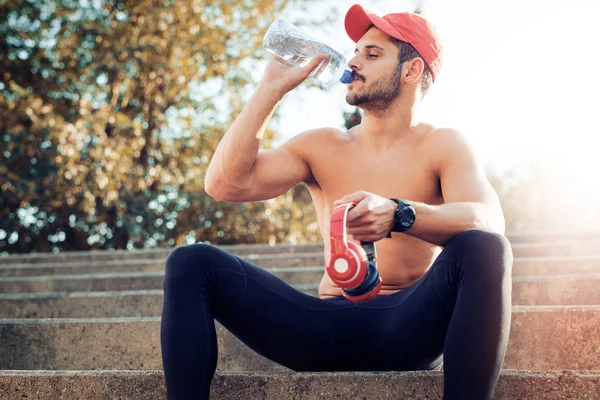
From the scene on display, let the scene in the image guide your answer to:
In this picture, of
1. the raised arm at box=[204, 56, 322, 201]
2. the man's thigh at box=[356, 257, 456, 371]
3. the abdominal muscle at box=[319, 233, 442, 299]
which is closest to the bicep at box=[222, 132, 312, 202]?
the raised arm at box=[204, 56, 322, 201]

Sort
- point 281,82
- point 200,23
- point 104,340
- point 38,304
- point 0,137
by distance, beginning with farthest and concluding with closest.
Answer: point 200,23
point 0,137
point 38,304
point 104,340
point 281,82

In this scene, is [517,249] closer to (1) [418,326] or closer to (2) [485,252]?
(1) [418,326]

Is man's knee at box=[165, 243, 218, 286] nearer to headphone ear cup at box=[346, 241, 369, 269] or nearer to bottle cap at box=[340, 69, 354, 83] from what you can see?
headphone ear cup at box=[346, 241, 369, 269]

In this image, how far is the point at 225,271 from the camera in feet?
6.39

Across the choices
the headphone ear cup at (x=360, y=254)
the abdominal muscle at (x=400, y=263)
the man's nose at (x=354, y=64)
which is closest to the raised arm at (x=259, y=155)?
the man's nose at (x=354, y=64)

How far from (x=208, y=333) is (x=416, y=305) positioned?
1.78 ft

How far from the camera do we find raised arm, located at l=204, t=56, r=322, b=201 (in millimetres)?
2248

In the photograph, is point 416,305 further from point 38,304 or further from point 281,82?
point 38,304

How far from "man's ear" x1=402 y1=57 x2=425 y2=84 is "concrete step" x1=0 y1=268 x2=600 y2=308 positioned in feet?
4.00

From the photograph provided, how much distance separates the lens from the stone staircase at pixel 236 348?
181cm

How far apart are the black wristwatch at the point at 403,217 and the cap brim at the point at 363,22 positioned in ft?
2.54

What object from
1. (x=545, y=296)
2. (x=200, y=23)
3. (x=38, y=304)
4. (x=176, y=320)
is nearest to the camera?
(x=176, y=320)

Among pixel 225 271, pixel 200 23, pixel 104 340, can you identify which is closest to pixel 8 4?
pixel 200 23

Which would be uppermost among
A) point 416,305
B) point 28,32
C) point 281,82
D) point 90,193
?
point 281,82
